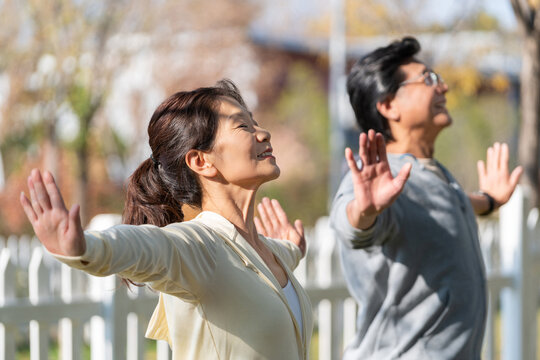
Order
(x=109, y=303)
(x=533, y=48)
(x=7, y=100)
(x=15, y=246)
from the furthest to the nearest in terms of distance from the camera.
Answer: (x=7, y=100) < (x=15, y=246) < (x=533, y=48) < (x=109, y=303)

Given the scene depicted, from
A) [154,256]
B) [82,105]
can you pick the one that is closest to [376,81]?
[154,256]

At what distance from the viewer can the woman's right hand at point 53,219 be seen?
162 cm

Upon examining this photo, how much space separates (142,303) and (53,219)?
2069 mm

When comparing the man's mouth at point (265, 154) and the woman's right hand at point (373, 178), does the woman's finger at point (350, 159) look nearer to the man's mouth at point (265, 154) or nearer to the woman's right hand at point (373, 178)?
the woman's right hand at point (373, 178)

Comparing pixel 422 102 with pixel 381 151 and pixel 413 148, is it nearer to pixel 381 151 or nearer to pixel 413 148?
pixel 413 148

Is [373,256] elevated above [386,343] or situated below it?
above

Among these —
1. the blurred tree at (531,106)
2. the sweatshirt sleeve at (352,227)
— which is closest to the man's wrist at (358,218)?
the sweatshirt sleeve at (352,227)

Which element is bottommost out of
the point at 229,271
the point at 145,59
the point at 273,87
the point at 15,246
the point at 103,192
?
the point at 229,271

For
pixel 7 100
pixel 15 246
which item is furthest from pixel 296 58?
pixel 15 246

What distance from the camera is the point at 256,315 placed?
201 centimetres

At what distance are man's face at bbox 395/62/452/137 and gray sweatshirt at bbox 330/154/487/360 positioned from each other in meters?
0.23

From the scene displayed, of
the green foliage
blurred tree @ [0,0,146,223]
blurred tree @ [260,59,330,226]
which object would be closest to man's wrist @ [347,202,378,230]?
blurred tree @ [0,0,146,223]

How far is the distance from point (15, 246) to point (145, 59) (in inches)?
233

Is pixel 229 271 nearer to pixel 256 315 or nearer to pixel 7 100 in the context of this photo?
pixel 256 315
